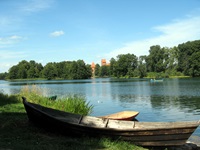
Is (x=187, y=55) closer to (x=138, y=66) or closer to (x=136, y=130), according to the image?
(x=138, y=66)

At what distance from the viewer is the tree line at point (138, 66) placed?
9944 centimetres

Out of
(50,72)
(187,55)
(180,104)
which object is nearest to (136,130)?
(180,104)

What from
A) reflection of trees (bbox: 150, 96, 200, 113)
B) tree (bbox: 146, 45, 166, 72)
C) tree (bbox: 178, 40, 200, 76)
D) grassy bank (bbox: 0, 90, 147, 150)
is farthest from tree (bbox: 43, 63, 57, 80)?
grassy bank (bbox: 0, 90, 147, 150)

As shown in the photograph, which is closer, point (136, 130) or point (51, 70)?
point (136, 130)

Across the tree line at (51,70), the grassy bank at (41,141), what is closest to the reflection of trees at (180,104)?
the grassy bank at (41,141)

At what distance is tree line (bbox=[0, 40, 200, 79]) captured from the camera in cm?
9944

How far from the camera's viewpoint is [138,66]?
126 metres

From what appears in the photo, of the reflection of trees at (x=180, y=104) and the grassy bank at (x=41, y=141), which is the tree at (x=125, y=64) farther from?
the grassy bank at (x=41, y=141)

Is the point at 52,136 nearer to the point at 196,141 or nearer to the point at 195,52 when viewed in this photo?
the point at 196,141

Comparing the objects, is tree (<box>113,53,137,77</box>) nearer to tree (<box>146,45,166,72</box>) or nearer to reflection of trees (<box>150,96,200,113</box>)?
tree (<box>146,45,166,72</box>)

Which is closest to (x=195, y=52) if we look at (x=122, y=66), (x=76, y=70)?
(x=122, y=66)

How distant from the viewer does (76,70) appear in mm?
137375

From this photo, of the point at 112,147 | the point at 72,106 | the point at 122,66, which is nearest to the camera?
the point at 112,147

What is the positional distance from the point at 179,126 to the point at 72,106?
21.4ft
